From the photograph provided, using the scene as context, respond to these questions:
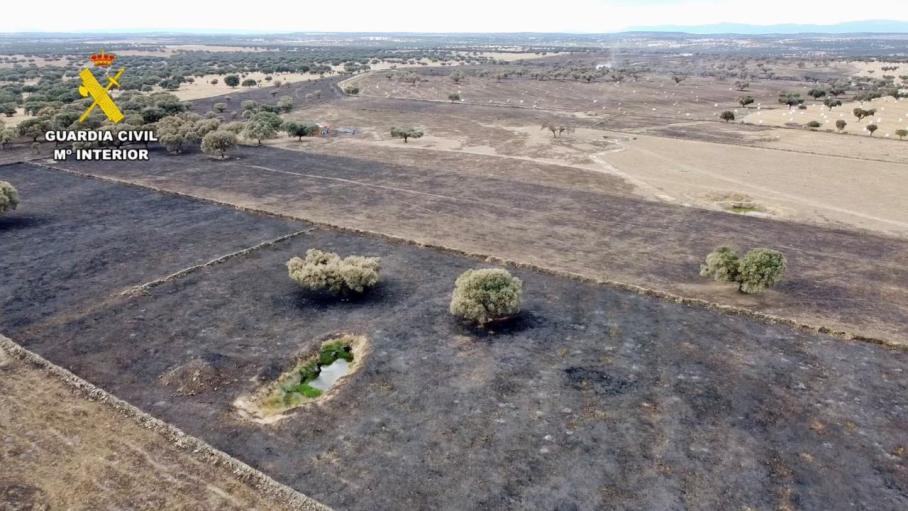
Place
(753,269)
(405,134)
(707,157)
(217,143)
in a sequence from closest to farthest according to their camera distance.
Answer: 1. (753,269)
2. (217,143)
3. (707,157)
4. (405,134)

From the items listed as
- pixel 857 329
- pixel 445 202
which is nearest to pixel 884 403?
pixel 857 329

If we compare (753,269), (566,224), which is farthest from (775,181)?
(753,269)

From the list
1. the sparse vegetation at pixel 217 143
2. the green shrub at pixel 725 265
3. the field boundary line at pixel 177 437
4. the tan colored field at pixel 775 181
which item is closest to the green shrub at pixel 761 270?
the green shrub at pixel 725 265

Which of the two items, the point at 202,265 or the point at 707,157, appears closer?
the point at 202,265

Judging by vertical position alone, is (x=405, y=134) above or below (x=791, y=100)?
below

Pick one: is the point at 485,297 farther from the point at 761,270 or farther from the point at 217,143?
the point at 217,143

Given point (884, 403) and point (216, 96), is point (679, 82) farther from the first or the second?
point (884, 403)

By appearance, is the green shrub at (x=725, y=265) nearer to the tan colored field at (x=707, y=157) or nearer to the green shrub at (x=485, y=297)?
the green shrub at (x=485, y=297)
